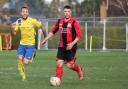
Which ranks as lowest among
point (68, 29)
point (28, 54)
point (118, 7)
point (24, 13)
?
point (28, 54)

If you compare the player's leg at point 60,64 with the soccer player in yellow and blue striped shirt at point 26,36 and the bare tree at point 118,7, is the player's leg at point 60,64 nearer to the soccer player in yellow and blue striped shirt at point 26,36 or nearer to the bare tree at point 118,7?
the soccer player in yellow and blue striped shirt at point 26,36

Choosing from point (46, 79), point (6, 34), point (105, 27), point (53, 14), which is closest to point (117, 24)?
point (105, 27)

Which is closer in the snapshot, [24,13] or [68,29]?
[68,29]

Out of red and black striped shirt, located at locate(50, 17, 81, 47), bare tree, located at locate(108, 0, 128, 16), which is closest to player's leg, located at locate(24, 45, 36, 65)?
red and black striped shirt, located at locate(50, 17, 81, 47)

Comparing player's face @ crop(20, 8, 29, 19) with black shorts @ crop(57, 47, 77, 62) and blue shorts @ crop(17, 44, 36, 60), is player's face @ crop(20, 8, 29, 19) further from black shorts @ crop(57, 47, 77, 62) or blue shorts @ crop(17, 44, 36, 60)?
black shorts @ crop(57, 47, 77, 62)

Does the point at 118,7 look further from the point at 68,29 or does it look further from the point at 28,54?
the point at 68,29

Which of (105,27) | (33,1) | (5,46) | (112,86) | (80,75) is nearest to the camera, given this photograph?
(112,86)

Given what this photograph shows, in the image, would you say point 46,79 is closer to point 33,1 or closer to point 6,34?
point 6,34

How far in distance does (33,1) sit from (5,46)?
34.2 m

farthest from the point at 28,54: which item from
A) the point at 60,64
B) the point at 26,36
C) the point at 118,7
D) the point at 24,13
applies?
the point at 118,7

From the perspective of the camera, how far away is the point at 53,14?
76750 millimetres

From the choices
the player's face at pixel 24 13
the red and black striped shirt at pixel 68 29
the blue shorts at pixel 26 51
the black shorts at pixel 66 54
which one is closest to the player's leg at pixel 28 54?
the blue shorts at pixel 26 51

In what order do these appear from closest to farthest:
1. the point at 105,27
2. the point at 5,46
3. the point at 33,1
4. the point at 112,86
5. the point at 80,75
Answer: the point at 112,86
the point at 80,75
the point at 5,46
the point at 105,27
the point at 33,1

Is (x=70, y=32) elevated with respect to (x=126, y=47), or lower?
elevated
